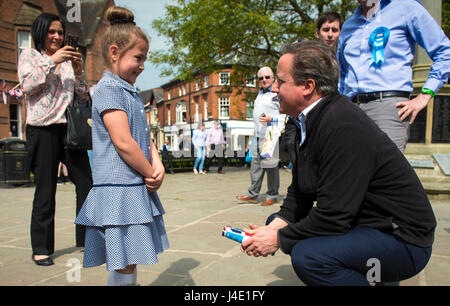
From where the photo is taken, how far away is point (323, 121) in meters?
1.70

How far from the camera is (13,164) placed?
9.91 metres

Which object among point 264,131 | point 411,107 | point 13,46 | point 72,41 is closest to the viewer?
point 411,107

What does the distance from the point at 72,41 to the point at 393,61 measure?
2671mm

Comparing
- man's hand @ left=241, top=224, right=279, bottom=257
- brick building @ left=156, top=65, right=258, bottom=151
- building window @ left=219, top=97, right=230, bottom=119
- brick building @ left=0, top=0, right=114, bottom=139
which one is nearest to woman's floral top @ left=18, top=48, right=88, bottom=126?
man's hand @ left=241, top=224, right=279, bottom=257

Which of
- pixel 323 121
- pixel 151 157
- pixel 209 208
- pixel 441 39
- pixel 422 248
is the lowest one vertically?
pixel 209 208

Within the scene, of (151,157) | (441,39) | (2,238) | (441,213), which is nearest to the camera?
(151,157)

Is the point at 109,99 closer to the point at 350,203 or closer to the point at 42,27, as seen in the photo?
the point at 350,203

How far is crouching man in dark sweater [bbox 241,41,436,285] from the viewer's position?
161 centimetres

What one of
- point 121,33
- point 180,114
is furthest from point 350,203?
point 180,114

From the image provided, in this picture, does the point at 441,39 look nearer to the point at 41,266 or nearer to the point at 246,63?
the point at 41,266
